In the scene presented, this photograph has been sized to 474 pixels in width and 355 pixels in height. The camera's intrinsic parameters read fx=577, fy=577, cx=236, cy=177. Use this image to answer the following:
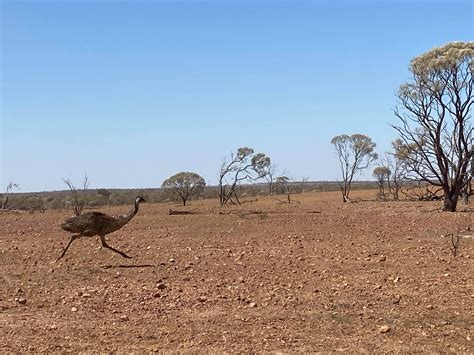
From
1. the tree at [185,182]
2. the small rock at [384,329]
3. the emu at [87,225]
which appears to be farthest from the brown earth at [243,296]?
the tree at [185,182]

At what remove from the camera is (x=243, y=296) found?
8.34 meters

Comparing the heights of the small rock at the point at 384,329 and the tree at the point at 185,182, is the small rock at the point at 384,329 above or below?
below

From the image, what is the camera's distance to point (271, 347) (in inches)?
240

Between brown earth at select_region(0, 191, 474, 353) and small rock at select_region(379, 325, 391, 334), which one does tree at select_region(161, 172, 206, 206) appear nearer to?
brown earth at select_region(0, 191, 474, 353)

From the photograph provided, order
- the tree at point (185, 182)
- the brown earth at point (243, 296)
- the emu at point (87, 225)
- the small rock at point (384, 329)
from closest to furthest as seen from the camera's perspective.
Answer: the brown earth at point (243, 296), the small rock at point (384, 329), the emu at point (87, 225), the tree at point (185, 182)

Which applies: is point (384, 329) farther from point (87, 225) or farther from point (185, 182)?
point (185, 182)

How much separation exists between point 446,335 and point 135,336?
350cm

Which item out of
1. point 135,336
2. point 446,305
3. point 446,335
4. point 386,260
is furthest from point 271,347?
point 386,260

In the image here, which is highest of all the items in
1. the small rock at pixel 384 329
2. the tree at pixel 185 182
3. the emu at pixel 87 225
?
the tree at pixel 185 182

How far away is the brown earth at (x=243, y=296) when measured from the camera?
639cm

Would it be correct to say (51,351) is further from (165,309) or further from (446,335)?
(446,335)

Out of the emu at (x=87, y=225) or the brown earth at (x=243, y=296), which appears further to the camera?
the emu at (x=87, y=225)

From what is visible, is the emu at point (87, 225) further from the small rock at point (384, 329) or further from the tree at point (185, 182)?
the tree at point (185, 182)

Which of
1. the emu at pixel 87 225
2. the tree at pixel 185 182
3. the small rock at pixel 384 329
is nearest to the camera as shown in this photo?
the small rock at pixel 384 329
